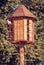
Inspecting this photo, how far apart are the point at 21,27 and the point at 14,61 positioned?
12237 millimetres

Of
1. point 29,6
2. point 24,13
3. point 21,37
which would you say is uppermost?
point 24,13

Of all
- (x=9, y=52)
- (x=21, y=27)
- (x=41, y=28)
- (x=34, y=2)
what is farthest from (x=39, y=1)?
(x=21, y=27)

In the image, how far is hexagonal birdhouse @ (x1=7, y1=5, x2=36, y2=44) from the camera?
8508 mm

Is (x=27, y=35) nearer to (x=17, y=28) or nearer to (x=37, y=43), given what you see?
(x=17, y=28)

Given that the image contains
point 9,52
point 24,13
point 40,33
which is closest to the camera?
point 24,13

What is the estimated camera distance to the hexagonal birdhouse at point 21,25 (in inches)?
335

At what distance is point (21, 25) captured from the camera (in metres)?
8.80

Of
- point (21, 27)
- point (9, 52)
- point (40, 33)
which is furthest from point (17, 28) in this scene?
point (40, 33)

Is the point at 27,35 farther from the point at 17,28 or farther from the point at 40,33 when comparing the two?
the point at 40,33

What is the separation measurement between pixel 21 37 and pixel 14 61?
12.4 m

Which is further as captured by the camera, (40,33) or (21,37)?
(40,33)

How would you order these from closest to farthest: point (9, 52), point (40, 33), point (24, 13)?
point (24, 13), point (9, 52), point (40, 33)

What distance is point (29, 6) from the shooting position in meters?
21.4

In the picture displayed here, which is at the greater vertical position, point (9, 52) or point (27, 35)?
point (27, 35)
